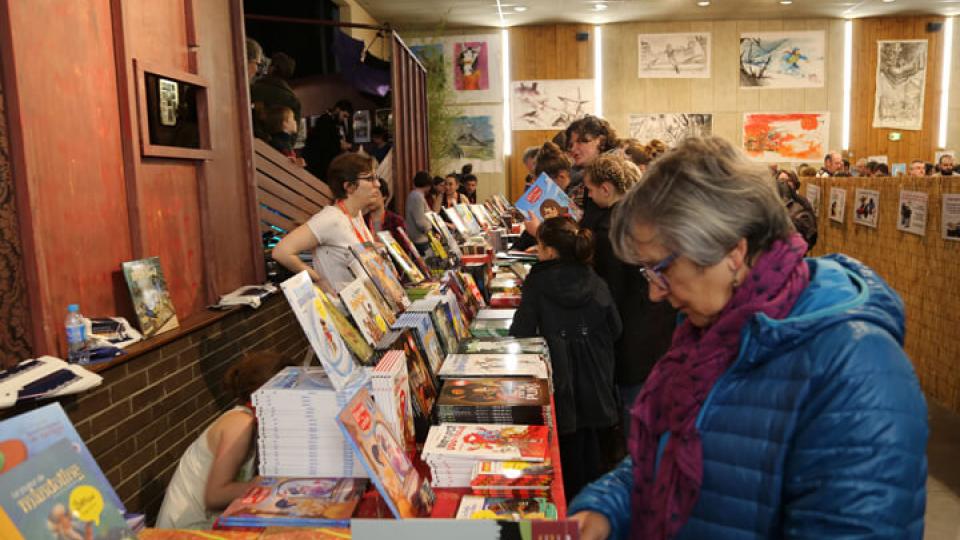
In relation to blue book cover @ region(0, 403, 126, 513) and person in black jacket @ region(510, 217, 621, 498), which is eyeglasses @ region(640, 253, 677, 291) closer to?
blue book cover @ region(0, 403, 126, 513)

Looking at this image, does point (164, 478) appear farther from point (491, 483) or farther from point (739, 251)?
point (739, 251)

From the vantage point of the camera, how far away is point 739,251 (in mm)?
1175

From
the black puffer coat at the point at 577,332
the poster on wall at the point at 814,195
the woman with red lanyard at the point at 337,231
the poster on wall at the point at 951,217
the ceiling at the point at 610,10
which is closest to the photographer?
the black puffer coat at the point at 577,332

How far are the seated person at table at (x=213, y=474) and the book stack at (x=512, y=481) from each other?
29.4 inches

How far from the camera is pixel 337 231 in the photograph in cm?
361

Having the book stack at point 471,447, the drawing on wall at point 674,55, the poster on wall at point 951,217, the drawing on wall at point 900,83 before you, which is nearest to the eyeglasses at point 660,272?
the book stack at point 471,447

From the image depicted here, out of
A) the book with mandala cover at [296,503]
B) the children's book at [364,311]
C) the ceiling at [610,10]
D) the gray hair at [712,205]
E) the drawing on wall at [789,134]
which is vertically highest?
the ceiling at [610,10]

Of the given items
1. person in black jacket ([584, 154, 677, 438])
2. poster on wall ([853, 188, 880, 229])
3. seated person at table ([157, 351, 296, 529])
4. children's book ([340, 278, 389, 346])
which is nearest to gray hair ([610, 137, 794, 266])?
children's book ([340, 278, 389, 346])

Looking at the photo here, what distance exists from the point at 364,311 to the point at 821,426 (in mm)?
1640

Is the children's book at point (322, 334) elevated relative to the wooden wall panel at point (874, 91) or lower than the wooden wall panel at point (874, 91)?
lower

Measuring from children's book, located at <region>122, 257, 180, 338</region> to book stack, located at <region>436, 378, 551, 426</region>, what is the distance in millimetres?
1506

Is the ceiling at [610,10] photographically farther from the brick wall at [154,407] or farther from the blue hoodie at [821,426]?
the blue hoodie at [821,426]

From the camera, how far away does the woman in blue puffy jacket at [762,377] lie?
1.01 metres

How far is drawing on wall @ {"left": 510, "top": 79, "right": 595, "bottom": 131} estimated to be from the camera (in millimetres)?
13992
